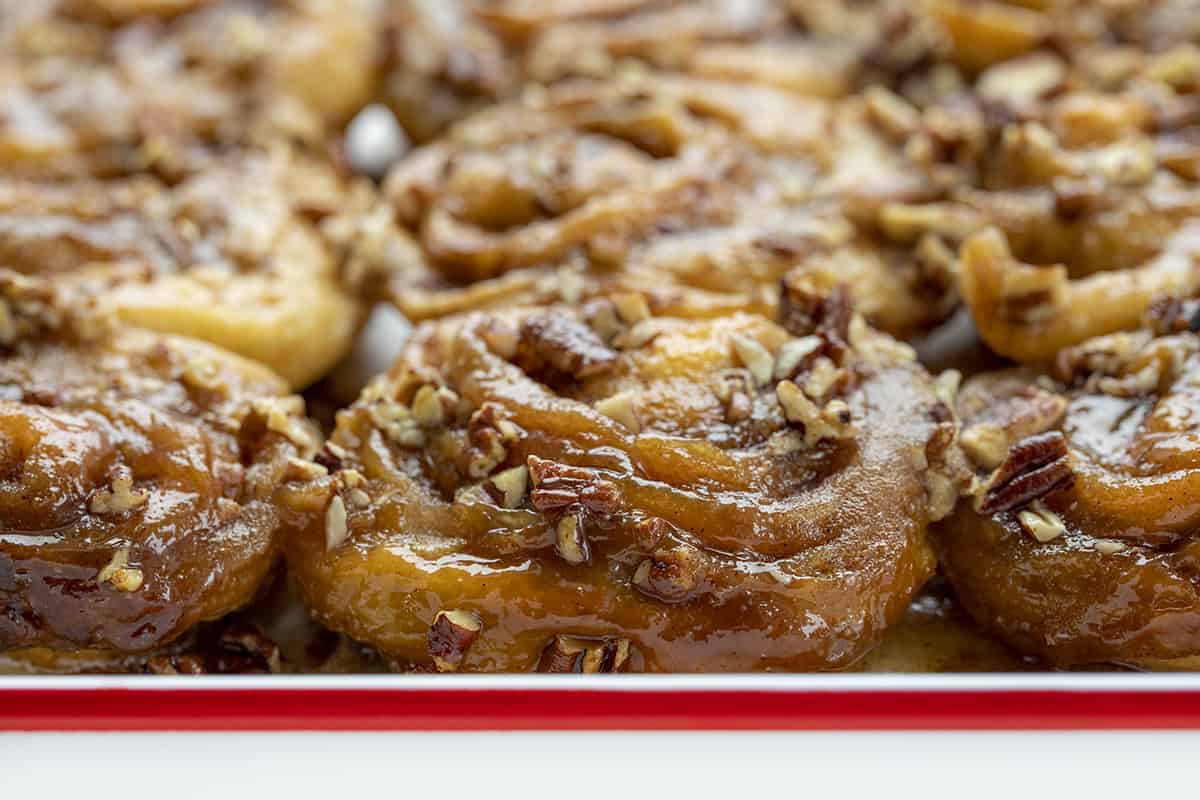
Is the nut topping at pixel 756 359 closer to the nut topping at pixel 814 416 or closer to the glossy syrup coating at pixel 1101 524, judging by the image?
the nut topping at pixel 814 416

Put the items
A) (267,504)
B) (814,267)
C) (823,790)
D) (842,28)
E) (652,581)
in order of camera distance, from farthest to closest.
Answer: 1. (842,28)
2. (814,267)
3. (267,504)
4. (652,581)
5. (823,790)

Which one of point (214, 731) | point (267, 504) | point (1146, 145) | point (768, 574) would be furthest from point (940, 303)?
point (214, 731)

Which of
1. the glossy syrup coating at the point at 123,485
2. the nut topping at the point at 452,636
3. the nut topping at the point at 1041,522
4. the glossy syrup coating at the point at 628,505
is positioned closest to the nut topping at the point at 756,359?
the glossy syrup coating at the point at 628,505

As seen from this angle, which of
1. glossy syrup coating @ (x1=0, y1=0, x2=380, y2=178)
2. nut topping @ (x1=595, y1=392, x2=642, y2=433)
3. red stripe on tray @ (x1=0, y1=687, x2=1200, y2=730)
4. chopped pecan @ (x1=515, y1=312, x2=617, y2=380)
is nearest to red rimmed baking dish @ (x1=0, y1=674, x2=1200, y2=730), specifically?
red stripe on tray @ (x1=0, y1=687, x2=1200, y2=730)

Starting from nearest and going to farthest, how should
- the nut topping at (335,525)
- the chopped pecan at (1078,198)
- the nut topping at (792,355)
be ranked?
the nut topping at (335,525) → the nut topping at (792,355) → the chopped pecan at (1078,198)

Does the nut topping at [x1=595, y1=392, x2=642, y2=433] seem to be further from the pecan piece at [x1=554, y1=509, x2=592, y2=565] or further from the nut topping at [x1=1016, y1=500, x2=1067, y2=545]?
the nut topping at [x1=1016, y1=500, x2=1067, y2=545]

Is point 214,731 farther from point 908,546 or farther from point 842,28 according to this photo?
point 842,28
